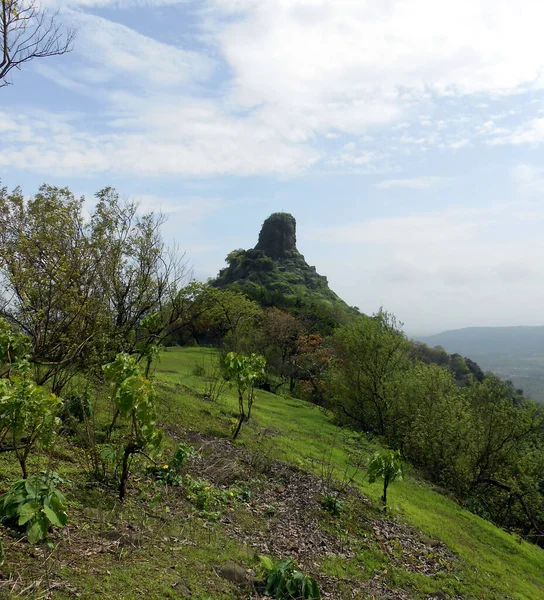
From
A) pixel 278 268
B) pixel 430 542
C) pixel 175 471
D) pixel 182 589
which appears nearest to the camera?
pixel 182 589

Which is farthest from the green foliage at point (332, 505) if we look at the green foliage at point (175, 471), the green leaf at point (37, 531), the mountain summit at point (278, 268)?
the mountain summit at point (278, 268)

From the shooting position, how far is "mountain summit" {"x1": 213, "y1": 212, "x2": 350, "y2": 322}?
353 feet

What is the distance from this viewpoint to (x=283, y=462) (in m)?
14.7

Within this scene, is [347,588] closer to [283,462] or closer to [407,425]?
[283,462]

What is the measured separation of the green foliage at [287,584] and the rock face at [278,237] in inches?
4874

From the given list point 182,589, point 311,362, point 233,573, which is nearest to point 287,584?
point 233,573

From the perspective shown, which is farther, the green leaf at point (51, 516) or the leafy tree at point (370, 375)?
the leafy tree at point (370, 375)

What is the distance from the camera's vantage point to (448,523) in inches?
610

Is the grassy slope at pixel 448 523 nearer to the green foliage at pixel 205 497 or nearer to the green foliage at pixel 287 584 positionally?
the green foliage at pixel 205 497

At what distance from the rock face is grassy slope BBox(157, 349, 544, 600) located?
108m

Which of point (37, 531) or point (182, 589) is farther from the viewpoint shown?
point (182, 589)

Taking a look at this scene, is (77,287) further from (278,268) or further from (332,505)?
(278,268)

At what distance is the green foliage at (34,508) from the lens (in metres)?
5.42

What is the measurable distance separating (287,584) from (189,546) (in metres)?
1.94
